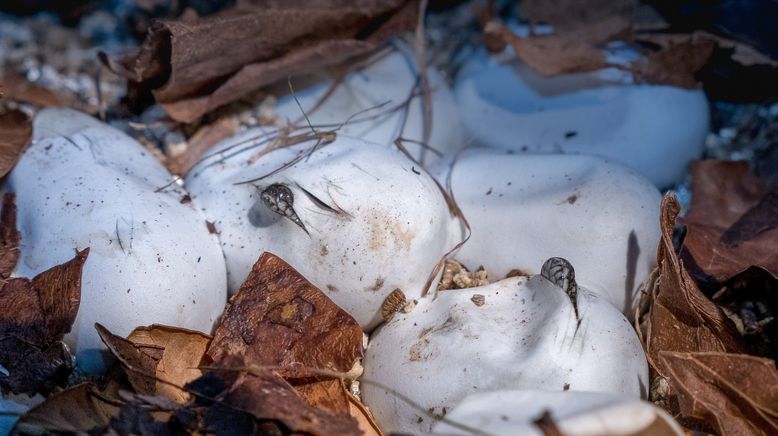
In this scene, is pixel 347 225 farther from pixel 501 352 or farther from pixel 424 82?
pixel 424 82

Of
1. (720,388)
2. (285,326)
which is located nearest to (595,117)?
(720,388)

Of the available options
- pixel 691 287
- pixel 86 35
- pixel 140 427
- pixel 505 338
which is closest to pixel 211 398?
pixel 140 427

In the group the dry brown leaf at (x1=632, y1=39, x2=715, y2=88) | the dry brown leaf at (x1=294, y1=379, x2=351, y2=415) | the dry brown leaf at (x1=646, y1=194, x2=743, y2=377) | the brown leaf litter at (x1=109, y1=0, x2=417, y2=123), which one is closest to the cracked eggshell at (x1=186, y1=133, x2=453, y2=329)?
the dry brown leaf at (x1=294, y1=379, x2=351, y2=415)

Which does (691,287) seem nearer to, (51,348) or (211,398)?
(211,398)

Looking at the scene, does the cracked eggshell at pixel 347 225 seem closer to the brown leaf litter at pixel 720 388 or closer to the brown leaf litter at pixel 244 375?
the brown leaf litter at pixel 244 375

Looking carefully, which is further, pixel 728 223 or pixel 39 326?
pixel 728 223
